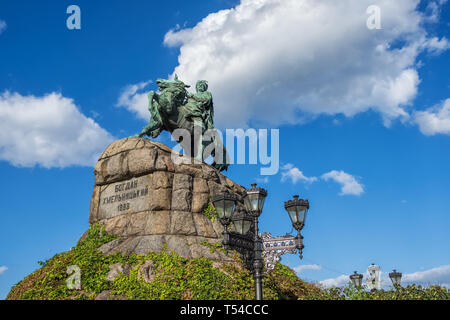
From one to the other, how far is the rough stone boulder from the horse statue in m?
1.98

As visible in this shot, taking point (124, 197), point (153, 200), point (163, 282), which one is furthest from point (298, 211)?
point (124, 197)

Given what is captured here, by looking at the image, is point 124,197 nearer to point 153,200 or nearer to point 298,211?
point 153,200

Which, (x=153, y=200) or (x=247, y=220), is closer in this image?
(x=247, y=220)

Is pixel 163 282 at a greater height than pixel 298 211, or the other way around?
pixel 298 211

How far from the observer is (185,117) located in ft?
65.9

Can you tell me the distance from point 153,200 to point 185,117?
5478mm

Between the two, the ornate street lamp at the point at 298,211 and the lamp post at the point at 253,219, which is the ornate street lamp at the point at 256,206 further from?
the ornate street lamp at the point at 298,211

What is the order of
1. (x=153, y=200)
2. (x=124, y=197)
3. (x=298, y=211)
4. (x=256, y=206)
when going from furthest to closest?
(x=124, y=197), (x=153, y=200), (x=298, y=211), (x=256, y=206)

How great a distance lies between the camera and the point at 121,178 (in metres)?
17.1

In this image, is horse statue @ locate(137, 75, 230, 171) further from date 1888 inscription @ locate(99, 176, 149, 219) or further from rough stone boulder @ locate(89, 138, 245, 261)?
date 1888 inscription @ locate(99, 176, 149, 219)

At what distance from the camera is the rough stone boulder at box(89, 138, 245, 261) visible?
1488cm
